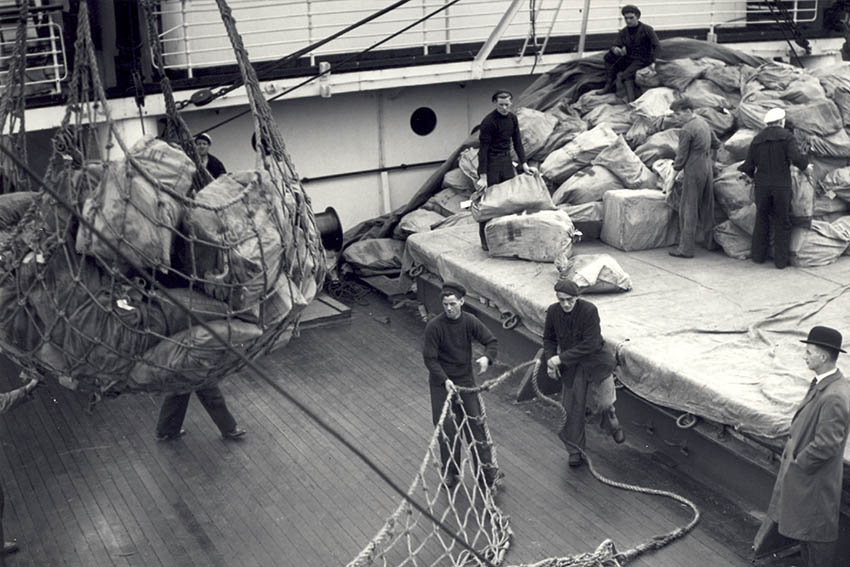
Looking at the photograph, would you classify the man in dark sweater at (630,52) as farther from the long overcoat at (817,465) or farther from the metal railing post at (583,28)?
the long overcoat at (817,465)

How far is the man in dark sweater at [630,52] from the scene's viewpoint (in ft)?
43.5

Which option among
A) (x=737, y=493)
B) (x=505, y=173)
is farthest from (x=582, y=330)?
(x=505, y=173)

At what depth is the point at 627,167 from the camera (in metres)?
11.7

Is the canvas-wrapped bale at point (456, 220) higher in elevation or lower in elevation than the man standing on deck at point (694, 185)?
lower

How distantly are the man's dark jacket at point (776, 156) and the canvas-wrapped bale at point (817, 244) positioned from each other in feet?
1.75

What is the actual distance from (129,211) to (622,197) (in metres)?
6.36

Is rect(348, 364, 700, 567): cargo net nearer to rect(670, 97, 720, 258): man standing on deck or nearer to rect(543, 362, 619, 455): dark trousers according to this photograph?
rect(543, 362, 619, 455): dark trousers

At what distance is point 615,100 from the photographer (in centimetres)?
1348

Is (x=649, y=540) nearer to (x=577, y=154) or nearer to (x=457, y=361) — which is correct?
(x=457, y=361)

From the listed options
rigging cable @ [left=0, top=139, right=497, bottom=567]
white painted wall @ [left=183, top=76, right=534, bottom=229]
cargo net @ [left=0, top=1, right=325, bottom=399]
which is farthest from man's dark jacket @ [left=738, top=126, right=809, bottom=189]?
rigging cable @ [left=0, top=139, right=497, bottom=567]

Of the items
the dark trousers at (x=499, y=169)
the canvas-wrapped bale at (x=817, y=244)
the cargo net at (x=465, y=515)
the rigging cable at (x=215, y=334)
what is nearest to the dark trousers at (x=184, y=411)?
the cargo net at (x=465, y=515)

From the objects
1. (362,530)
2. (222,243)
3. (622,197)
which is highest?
(222,243)

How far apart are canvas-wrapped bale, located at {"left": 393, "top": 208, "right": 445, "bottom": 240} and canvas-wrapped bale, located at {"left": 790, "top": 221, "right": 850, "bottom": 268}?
409 cm

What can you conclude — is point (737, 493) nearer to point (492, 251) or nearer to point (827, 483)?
point (827, 483)
